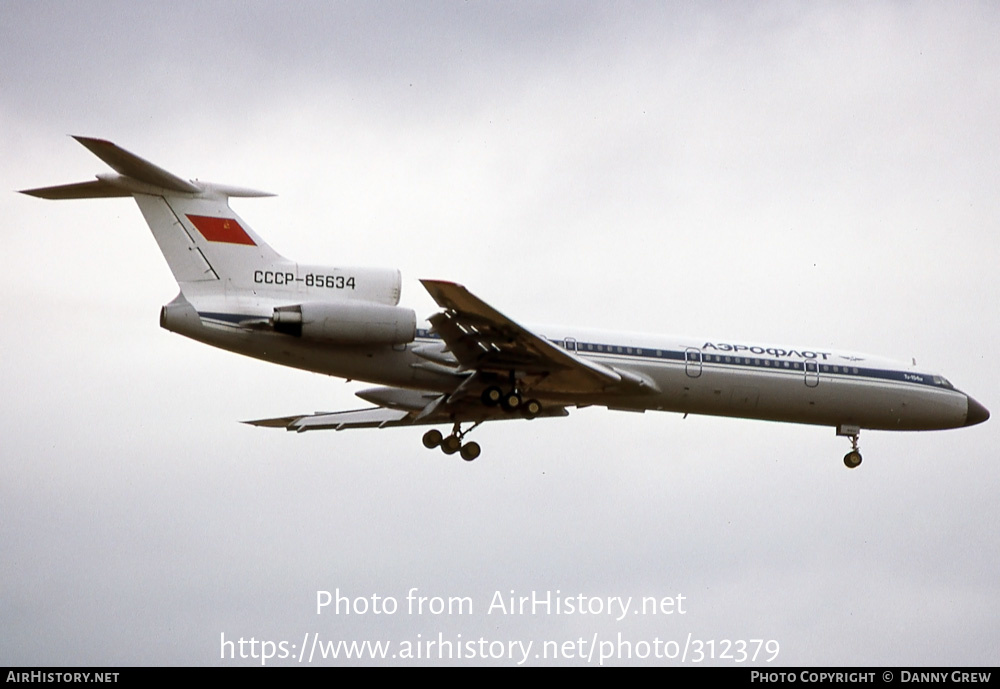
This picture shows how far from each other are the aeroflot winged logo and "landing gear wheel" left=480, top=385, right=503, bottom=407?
588 cm

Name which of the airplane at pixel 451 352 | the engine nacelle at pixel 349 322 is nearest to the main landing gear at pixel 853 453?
the airplane at pixel 451 352

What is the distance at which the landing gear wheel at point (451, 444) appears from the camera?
3086 cm

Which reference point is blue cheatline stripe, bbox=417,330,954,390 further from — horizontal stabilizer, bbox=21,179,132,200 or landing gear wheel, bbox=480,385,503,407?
horizontal stabilizer, bbox=21,179,132,200

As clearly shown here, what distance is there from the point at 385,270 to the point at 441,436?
210 inches

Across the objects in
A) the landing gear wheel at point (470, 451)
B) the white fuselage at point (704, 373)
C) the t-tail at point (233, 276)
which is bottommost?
the landing gear wheel at point (470, 451)

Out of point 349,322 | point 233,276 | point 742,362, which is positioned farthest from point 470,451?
point 233,276

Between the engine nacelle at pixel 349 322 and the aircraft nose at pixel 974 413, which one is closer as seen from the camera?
the engine nacelle at pixel 349 322

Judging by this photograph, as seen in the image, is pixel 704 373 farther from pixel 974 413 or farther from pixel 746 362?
pixel 974 413

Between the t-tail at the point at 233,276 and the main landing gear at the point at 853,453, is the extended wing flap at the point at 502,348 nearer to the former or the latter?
the t-tail at the point at 233,276

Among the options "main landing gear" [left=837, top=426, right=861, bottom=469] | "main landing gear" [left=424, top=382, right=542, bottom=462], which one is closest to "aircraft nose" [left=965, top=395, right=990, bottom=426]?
"main landing gear" [left=837, top=426, right=861, bottom=469]

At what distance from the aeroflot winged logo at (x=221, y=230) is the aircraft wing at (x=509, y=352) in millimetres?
→ 4479

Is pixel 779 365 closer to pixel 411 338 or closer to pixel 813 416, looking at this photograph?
pixel 813 416

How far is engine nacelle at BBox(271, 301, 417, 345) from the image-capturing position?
85.9ft

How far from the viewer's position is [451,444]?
30859mm
